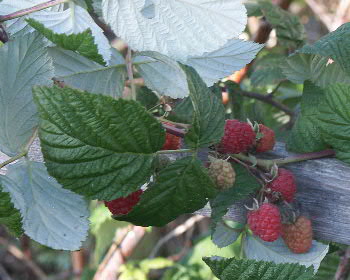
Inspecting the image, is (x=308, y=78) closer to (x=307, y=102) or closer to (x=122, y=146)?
(x=307, y=102)

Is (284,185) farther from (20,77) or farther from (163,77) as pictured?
(20,77)

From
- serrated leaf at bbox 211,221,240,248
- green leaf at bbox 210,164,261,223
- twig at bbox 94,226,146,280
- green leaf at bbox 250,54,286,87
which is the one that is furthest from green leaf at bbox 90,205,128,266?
green leaf at bbox 210,164,261,223

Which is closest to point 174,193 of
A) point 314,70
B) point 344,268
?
point 314,70

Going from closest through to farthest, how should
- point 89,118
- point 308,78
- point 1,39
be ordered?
point 89,118, point 1,39, point 308,78

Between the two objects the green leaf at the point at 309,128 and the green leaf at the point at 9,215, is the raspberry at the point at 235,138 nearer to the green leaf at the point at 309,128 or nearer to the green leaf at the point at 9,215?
the green leaf at the point at 309,128

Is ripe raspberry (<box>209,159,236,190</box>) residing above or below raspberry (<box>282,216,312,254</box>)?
above

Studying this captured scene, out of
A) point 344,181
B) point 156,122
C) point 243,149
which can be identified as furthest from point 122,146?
point 344,181

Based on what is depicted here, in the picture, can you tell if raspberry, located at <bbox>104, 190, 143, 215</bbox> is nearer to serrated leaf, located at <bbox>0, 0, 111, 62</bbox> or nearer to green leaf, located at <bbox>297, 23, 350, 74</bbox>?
serrated leaf, located at <bbox>0, 0, 111, 62</bbox>
